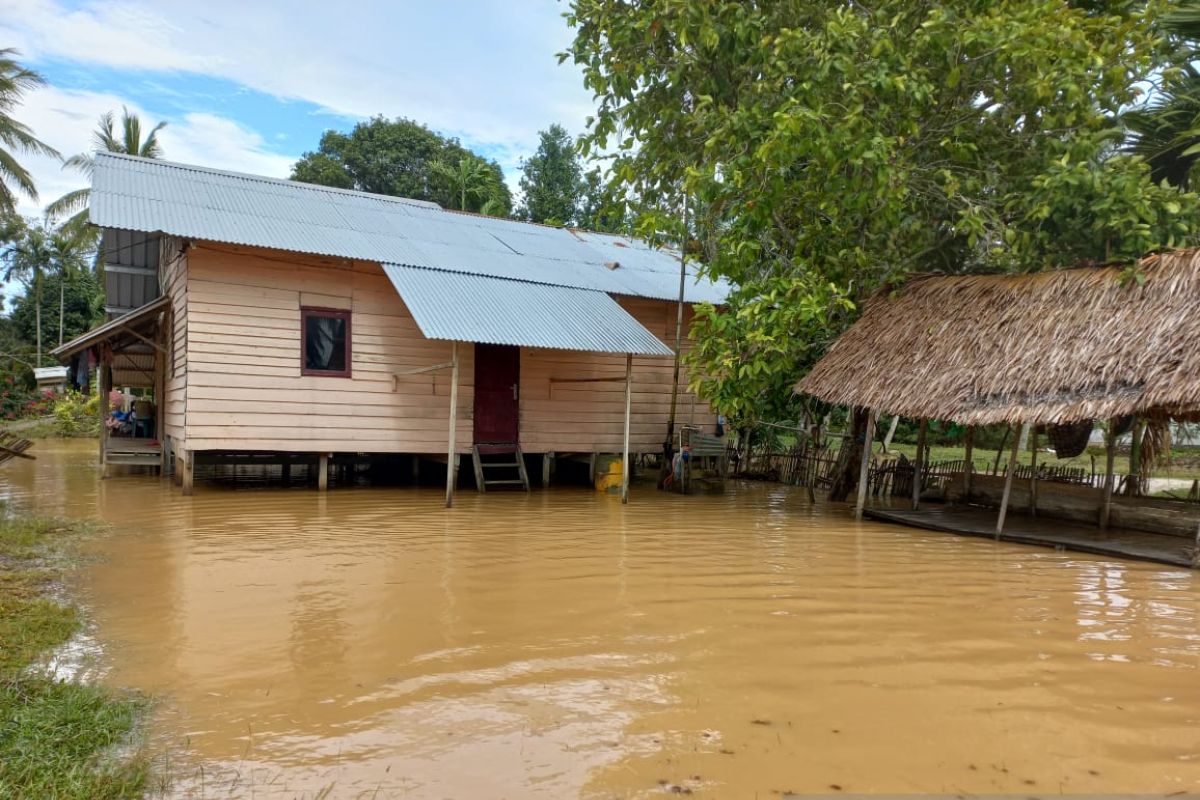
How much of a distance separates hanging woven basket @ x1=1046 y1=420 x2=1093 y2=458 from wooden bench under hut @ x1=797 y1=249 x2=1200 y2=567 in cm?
5

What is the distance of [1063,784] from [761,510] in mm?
7973

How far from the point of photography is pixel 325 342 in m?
11.4

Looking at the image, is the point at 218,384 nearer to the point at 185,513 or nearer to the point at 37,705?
the point at 185,513

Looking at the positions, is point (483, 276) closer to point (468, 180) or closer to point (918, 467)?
point (918, 467)

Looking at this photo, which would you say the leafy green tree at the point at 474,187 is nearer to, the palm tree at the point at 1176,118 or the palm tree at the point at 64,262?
the palm tree at the point at 64,262

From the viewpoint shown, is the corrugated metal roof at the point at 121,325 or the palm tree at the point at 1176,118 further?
the corrugated metal roof at the point at 121,325

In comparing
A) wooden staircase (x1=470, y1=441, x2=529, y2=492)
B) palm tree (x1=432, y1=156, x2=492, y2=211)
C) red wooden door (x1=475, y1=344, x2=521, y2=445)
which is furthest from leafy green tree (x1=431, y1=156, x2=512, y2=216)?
wooden staircase (x1=470, y1=441, x2=529, y2=492)

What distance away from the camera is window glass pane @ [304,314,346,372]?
11289 mm

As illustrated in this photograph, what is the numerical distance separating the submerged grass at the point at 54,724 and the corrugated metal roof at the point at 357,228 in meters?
6.55

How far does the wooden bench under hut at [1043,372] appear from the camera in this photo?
298 inches

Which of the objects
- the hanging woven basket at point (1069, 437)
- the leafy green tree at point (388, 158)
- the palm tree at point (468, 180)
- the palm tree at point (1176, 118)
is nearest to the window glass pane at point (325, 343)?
the hanging woven basket at point (1069, 437)

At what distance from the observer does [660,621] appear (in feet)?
16.5

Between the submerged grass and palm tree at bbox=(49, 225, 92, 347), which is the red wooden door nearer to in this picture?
the submerged grass

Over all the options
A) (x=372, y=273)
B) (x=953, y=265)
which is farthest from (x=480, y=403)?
(x=953, y=265)
